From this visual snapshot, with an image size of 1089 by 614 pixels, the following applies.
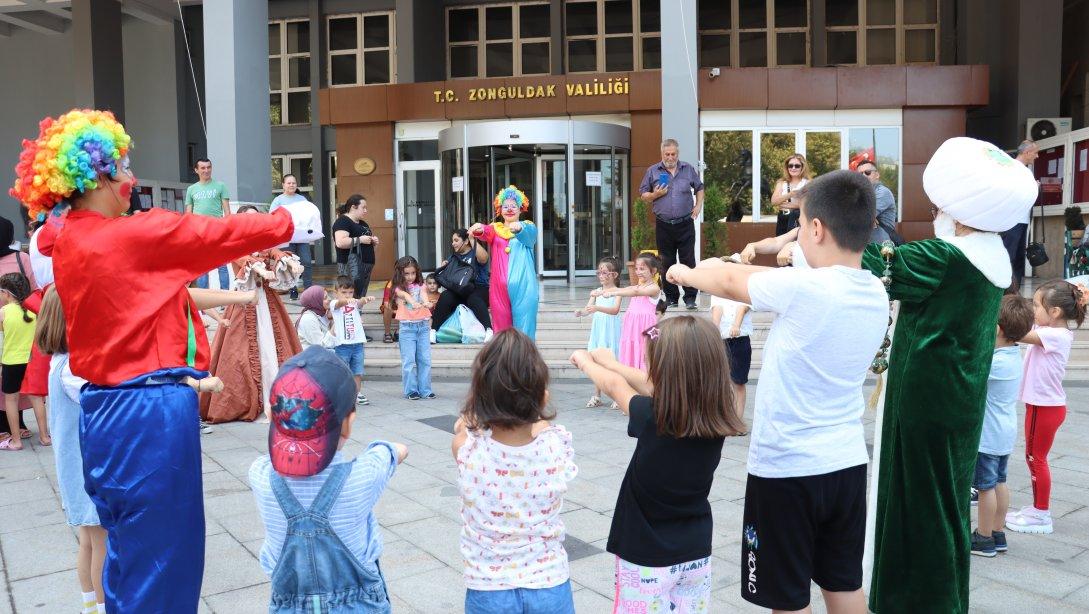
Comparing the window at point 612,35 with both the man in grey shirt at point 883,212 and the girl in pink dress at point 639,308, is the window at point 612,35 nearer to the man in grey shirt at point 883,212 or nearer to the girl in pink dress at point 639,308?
the man in grey shirt at point 883,212

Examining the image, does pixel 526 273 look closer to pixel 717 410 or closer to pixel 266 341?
pixel 266 341

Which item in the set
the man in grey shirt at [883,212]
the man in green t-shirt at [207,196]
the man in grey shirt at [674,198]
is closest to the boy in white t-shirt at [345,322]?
the man in green t-shirt at [207,196]

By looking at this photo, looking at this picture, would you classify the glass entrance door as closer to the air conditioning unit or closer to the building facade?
the building facade

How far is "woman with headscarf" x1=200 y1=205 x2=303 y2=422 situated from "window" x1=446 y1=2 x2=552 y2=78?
49.9 feet

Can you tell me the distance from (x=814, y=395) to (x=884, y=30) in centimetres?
2060

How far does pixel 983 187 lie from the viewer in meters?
2.82

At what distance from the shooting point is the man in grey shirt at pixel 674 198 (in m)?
10.1

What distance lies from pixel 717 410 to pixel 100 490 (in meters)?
1.86

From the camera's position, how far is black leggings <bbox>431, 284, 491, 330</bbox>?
1047 centimetres

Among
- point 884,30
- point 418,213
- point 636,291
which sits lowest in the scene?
point 636,291

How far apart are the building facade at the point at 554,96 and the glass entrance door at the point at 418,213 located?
5 centimetres

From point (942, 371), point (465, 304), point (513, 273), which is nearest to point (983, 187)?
point (942, 371)

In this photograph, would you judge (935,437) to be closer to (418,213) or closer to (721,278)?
(721,278)

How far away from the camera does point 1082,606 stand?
3.44 metres
